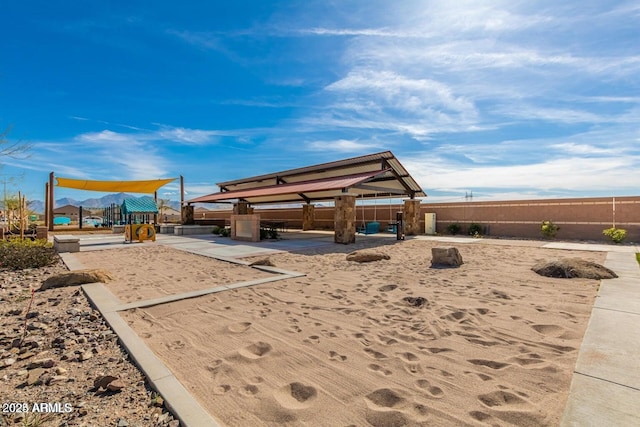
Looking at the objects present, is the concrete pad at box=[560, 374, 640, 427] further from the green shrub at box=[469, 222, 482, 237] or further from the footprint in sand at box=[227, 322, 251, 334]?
the green shrub at box=[469, 222, 482, 237]

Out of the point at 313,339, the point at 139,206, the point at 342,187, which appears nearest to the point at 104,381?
the point at 313,339

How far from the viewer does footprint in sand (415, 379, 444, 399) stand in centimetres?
244

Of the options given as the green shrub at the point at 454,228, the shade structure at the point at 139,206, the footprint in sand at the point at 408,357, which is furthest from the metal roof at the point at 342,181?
the footprint in sand at the point at 408,357

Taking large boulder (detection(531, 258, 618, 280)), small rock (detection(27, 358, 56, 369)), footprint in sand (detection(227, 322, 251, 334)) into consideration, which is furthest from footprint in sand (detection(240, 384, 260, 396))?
large boulder (detection(531, 258, 618, 280))

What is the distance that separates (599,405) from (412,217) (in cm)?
1641

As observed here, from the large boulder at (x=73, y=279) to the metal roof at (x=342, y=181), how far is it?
28.3 feet

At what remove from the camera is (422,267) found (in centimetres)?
792

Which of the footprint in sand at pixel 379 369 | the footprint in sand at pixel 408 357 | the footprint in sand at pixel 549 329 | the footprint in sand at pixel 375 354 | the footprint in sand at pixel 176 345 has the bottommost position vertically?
Result: the footprint in sand at pixel 176 345

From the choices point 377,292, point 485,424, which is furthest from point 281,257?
point 485,424

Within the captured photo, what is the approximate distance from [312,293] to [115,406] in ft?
11.3

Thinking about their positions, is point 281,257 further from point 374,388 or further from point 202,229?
point 202,229

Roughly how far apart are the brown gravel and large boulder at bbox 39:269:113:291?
137cm

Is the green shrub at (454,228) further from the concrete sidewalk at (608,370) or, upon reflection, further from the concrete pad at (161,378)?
the concrete pad at (161,378)

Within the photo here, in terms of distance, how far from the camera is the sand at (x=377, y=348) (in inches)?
90.9
